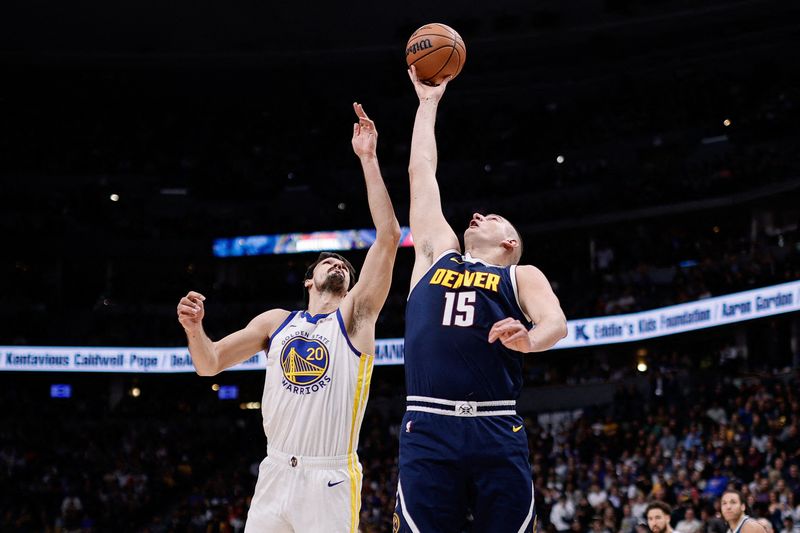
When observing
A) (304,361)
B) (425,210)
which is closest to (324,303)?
(304,361)

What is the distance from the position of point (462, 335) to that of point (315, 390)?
1.34m

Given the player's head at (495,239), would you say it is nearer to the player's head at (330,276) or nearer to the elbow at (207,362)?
the player's head at (330,276)

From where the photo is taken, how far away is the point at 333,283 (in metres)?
5.45

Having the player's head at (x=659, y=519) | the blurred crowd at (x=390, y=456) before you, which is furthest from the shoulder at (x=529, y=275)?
the blurred crowd at (x=390, y=456)

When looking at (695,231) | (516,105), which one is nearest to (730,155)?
(695,231)

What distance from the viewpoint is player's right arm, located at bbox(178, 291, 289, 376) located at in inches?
197

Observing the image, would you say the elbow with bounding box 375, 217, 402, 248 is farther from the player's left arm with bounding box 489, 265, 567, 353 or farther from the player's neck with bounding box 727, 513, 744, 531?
the player's neck with bounding box 727, 513, 744, 531

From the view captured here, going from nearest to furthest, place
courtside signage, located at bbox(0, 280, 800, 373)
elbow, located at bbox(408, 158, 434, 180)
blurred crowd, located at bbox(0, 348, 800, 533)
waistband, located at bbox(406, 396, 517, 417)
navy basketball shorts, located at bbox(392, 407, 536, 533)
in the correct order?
1. navy basketball shorts, located at bbox(392, 407, 536, 533)
2. waistband, located at bbox(406, 396, 517, 417)
3. elbow, located at bbox(408, 158, 434, 180)
4. blurred crowd, located at bbox(0, 348, 800, 533)
5. courtside signage, located at bbox(0, 280, 800, 373)

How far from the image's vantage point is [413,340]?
4.12 metres

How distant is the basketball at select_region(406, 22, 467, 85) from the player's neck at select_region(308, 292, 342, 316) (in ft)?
4.47

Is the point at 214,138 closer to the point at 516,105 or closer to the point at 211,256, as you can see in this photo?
the point at 211,256

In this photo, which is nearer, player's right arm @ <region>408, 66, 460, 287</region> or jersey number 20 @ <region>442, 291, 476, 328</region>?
jersey number 20 @ <region>442, 291, 476, 328</region>

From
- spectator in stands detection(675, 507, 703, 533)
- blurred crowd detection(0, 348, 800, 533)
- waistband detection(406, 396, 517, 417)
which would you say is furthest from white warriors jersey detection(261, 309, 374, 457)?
spectator in stands detection(675, 507, 703, 533)

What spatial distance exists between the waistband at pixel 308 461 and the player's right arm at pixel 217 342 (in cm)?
57
